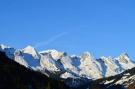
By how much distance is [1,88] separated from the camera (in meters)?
195
